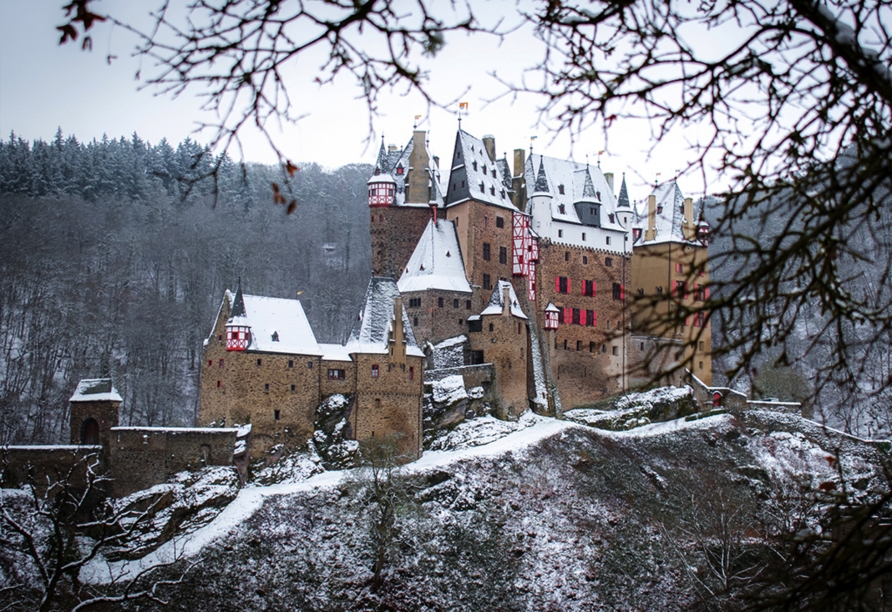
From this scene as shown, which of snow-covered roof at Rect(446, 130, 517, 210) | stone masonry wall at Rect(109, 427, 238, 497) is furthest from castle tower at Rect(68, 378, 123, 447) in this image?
snow-covered roof at Rect(446, 130, 517, 210)

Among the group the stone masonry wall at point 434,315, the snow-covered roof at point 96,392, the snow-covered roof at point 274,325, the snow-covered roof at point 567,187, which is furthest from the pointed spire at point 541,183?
the snow-covered roof at point 96,392

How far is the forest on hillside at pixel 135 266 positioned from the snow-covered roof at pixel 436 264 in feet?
45.1

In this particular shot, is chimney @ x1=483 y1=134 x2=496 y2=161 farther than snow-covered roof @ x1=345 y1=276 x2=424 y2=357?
Yes

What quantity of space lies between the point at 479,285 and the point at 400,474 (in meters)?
11.7

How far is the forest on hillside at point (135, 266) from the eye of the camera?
159ft

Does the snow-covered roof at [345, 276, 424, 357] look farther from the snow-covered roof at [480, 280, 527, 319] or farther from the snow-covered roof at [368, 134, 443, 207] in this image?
the snow-covered roof at [368, 134, 443, 207]

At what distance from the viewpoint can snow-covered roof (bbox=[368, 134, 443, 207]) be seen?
44.1m

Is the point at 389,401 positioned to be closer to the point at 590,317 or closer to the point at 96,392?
the point at 96,392

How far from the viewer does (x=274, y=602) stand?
2812 cm

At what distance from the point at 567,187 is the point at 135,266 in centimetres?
3208

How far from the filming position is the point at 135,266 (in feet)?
209

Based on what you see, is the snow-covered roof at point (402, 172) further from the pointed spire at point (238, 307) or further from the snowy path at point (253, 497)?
the snowy path at point (253, 497)

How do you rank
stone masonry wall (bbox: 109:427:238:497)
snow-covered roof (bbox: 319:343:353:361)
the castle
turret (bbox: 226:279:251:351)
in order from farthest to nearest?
snow-covered roof (bbox: 319:343:353:361) → the castle → turret (bbox: 226:279:251:351) → stone masonry wall (bbox: 109:427:238:497)

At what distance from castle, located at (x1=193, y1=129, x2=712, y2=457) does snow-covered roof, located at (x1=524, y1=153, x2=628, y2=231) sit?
0.29ft
